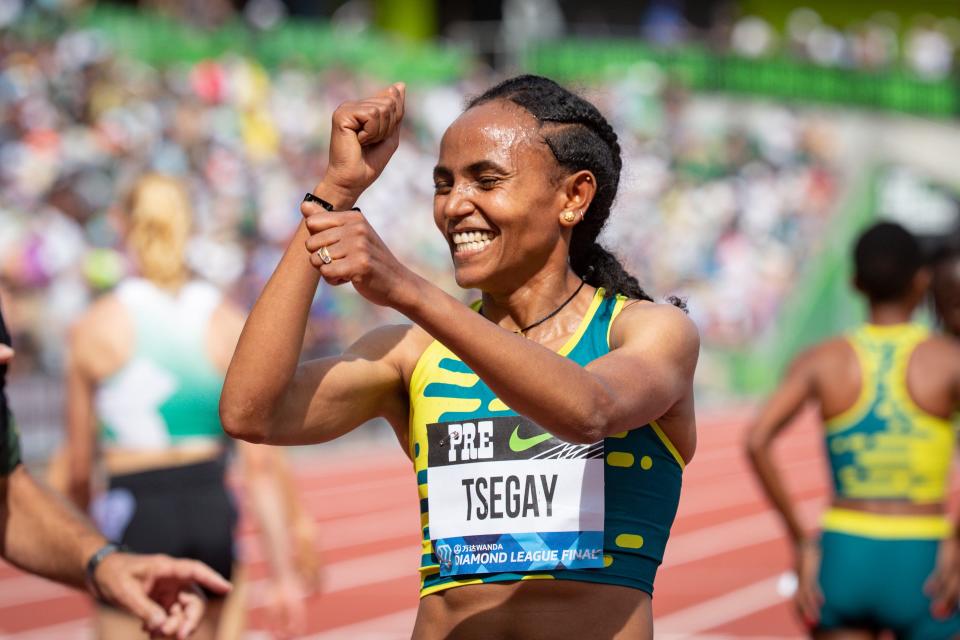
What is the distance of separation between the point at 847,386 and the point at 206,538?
2141 mm

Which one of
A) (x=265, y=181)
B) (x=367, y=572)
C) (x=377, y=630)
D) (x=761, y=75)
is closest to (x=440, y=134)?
(x=265, y=181)

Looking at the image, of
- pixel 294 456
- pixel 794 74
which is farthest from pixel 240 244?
pixel 794 74

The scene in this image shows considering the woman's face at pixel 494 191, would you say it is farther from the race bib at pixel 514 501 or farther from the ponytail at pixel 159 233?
the ponytail at pixel 159 233

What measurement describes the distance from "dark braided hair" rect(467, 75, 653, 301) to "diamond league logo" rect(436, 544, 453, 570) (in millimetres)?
578

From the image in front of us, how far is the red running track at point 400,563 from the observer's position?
A: 27.5ft

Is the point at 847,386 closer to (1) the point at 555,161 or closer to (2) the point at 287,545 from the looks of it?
(2) the point at 287,545

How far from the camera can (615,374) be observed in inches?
91.2

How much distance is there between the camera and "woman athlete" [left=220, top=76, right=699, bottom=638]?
96.0 inches

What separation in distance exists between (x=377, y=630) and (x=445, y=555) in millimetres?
5847

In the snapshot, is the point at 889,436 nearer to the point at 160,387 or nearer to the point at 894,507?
the point at 894,507

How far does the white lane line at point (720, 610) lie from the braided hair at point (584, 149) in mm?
5574

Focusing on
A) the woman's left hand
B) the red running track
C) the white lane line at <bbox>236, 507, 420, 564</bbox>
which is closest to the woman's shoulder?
the woman's left hand

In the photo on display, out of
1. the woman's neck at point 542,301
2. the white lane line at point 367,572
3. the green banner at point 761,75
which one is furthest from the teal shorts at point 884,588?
the green banner at point 761,75

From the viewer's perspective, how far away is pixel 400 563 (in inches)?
Result: 413
